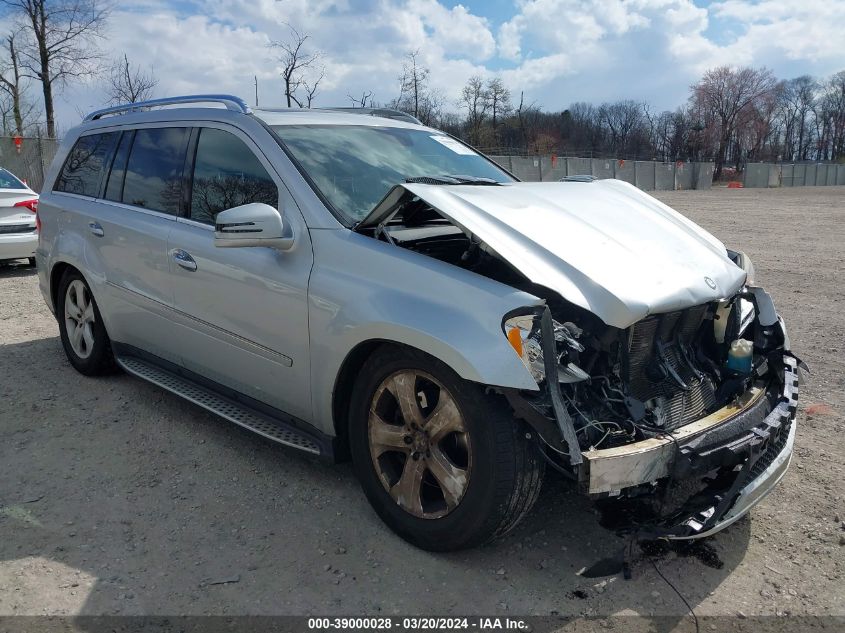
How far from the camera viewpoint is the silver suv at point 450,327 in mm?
2619

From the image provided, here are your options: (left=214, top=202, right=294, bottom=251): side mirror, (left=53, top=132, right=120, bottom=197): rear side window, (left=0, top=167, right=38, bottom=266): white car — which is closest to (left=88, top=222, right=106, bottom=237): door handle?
(left=53, top=132, right=120, bottom=197): rear side window

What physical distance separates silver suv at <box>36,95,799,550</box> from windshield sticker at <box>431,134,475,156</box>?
0.20 m

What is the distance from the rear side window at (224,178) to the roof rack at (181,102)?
169mm

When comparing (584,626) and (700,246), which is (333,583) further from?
(700,246)

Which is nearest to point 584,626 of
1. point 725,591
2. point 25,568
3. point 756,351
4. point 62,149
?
point 725,591

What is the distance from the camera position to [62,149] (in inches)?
212

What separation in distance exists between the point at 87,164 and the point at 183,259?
1.81 metres

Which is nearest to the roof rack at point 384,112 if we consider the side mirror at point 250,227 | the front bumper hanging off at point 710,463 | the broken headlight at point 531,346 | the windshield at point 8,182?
the side mirror at point 250,227

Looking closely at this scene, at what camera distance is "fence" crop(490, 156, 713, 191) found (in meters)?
40.4

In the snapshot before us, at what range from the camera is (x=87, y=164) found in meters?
5.06

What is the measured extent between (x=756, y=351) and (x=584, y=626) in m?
1.62

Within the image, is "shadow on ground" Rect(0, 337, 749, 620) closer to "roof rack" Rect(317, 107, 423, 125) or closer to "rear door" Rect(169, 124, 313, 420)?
Result: "rear door" Rect(169, 124, 313, 420)

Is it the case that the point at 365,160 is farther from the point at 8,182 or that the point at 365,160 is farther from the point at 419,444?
the point at 8,182

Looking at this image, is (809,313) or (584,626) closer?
(584,626)
